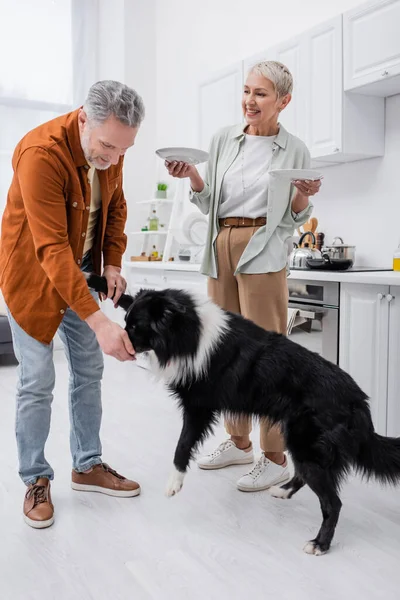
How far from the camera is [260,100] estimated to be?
7.04 feet

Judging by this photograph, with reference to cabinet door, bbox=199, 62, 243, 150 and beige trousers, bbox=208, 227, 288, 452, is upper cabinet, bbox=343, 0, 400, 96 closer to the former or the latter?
cabinet door, bbox=199, 62, 243, 150

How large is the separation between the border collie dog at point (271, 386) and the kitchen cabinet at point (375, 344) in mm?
846

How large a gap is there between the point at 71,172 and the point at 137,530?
47.6 inches

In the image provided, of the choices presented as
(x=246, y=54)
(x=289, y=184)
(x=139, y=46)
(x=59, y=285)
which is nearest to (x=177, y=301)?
(x=59, y=285)

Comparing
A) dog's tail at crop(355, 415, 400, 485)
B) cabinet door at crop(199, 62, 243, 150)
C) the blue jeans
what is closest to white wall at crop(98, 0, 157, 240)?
cabinet door at crop(199, 62, 243, 150)

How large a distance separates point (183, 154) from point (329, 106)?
1549mm

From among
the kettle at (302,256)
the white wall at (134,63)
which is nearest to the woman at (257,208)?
the kettle at (302,256)

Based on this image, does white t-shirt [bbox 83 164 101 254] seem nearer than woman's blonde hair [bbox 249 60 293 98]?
Yes

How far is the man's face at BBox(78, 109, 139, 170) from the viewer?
1.71 metres

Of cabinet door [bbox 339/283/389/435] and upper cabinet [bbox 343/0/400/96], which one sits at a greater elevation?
upper cabinet [bbox 343/0/400/96]

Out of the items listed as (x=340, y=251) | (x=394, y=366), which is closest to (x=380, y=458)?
(x=394, y=366)

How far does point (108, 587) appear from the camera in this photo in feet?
5.30

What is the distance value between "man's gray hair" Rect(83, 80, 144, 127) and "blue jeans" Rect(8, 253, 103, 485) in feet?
1.94

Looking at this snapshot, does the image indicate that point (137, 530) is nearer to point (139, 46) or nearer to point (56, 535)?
point (56, 535)
